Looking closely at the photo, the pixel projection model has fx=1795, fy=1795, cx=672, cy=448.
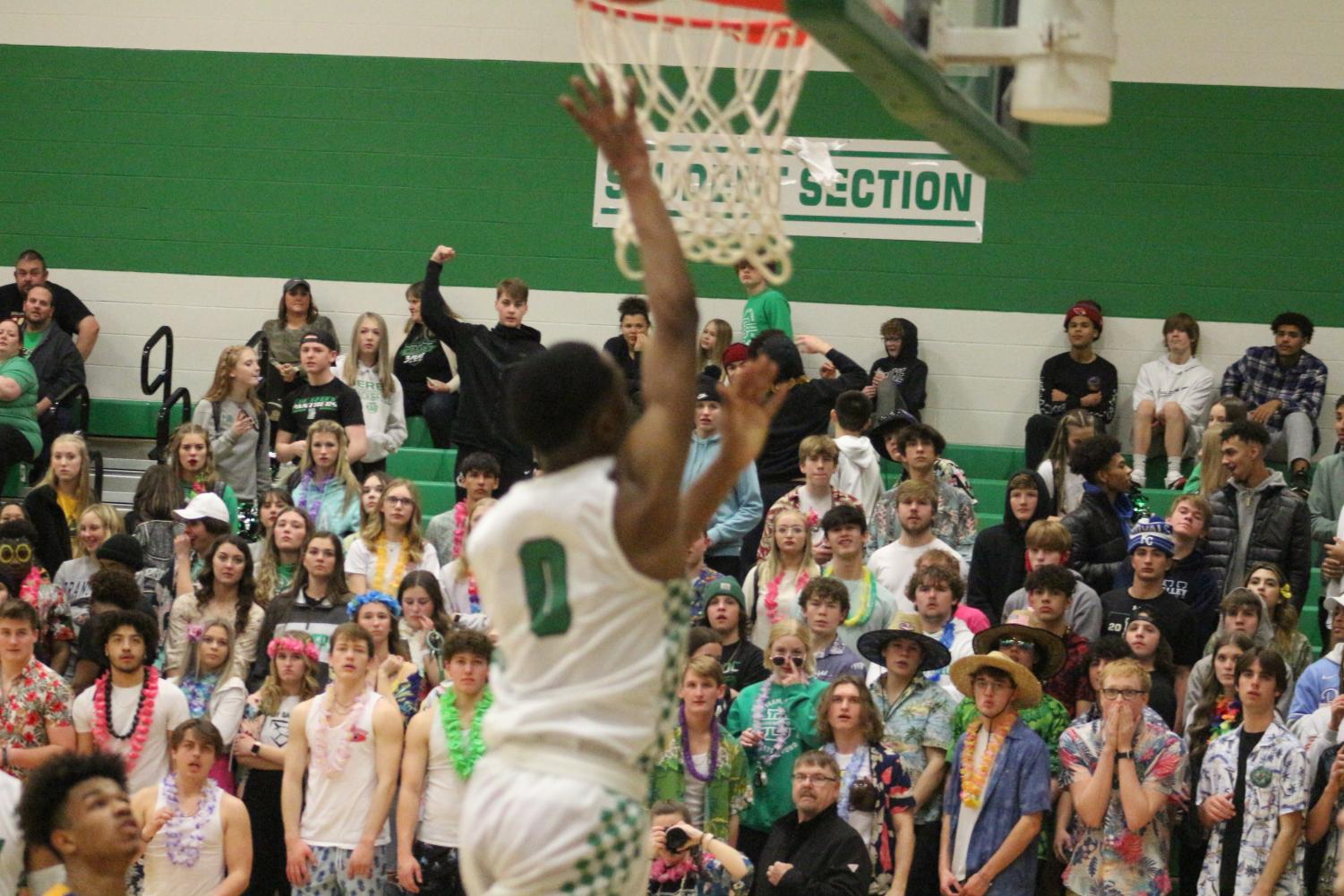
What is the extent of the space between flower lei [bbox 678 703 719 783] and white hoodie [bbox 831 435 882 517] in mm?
Result: 2762

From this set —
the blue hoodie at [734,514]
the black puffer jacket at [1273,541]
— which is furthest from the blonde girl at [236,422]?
the black puffer jacket at [1273,541]

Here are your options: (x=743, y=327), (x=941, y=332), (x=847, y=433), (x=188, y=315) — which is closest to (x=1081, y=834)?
(x=847, y=433)

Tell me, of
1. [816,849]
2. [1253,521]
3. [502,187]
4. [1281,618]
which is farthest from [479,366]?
[1281,618]

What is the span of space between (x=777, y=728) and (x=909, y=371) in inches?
243

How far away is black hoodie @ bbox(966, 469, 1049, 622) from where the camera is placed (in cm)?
939

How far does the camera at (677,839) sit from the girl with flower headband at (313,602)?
7.63 ft

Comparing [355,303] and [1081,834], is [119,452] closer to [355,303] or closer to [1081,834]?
[355,303]

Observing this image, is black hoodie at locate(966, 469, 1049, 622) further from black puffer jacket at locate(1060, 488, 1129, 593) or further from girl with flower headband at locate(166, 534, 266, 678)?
girl with flower headband at locate(166, 534, 266, 678)

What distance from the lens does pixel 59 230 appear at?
49.9ft

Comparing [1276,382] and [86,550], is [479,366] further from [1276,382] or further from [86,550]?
[1276,382]

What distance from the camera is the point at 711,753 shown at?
7922mm

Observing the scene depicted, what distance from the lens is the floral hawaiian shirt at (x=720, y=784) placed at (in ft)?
25.8

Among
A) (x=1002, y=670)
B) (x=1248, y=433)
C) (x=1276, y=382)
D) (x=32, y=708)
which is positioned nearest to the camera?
(x=1002, y=670)

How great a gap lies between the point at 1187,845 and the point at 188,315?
9946 mm
